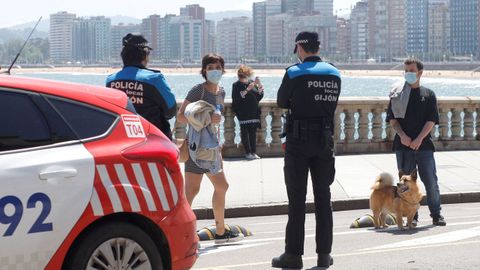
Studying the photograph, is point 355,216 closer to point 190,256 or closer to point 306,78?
point 306,78

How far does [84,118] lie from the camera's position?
5.87 metres

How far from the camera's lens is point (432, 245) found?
9.06 m

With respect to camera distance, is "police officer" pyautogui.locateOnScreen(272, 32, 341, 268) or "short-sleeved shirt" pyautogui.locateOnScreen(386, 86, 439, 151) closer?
"police officer" pyautogui.locateOnScreen(272, 32, 341, 268)

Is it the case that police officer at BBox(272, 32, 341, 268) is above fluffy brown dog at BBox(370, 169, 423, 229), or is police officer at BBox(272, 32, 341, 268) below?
above

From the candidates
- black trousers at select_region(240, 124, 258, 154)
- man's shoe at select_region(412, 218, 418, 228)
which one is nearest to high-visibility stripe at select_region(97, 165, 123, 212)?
man's shoe at select_region(412, 218, 418, 228)

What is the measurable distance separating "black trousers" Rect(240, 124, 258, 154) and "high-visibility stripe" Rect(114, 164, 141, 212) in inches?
435

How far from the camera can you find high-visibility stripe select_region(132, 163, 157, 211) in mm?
5855

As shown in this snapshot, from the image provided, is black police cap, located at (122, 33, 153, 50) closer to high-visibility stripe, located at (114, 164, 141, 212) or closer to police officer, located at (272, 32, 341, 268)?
police officer, located at (272, 32, 341, 268)

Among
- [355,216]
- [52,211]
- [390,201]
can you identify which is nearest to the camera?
[52,211]

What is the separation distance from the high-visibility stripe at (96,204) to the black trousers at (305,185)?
2.41 m

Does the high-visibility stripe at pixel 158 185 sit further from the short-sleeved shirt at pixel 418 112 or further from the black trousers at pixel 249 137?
the black trousers at pixel 249 137

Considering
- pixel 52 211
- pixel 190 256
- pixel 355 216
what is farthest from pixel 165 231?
pixel 355 216

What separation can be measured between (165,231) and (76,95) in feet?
3.16

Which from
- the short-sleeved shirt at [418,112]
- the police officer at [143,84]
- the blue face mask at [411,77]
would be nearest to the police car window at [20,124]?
the police officer at [143,84]
